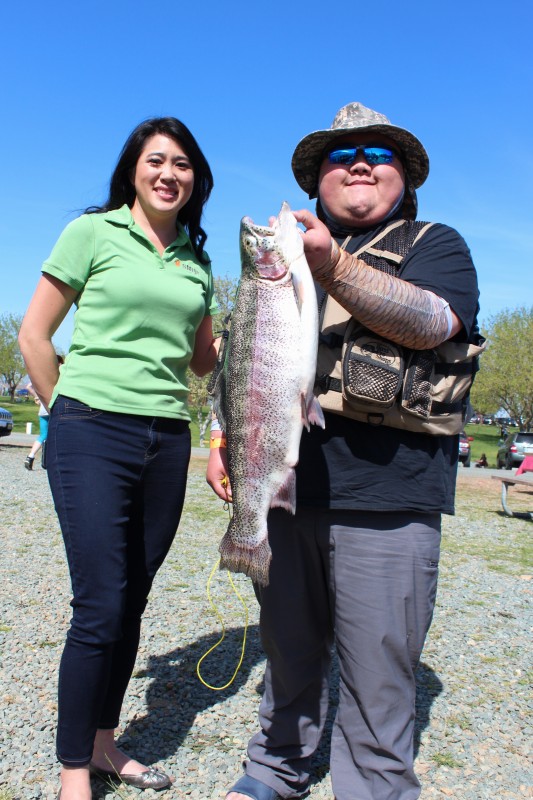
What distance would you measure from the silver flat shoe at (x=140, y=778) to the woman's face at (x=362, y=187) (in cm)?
278

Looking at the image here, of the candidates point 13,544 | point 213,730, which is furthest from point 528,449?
point 213,730

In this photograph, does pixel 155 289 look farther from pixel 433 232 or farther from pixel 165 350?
pixel 433 232

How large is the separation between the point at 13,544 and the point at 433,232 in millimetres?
7203

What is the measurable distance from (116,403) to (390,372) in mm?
1166

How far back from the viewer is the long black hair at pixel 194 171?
3148mm

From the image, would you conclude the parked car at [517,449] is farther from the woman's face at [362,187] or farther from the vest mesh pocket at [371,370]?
the vest mesh pocket at [371,370]

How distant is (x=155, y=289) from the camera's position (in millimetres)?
2902

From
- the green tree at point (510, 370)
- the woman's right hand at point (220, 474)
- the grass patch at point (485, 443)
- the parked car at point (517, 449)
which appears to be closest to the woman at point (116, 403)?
the woman's right hand at point (220, 474)

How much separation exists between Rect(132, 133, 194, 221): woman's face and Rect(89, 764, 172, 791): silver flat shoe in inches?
105

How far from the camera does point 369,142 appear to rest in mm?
2930

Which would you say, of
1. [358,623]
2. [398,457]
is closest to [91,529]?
[358,623]

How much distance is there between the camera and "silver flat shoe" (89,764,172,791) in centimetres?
306

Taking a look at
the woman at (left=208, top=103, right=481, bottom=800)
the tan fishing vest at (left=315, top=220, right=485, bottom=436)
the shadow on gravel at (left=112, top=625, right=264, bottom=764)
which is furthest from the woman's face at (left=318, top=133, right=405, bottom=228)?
the shadow on gravel at (left=112, top=625, right=264, bottom=764)

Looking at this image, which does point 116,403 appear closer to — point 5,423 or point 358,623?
point 358,623
